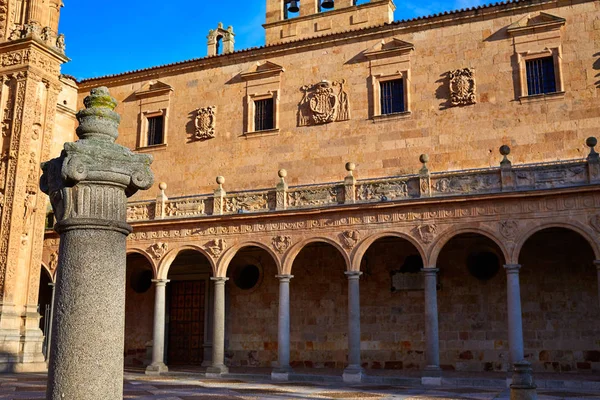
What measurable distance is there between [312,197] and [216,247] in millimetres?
3212

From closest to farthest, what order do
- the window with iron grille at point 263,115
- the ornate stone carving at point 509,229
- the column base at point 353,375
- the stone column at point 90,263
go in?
the stone column at point 90,263 < the ornate stone carving at point 509,229 < the column base at point 353,375 < the window with iron grille at point 263,115

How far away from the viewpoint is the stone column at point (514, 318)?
14.9m

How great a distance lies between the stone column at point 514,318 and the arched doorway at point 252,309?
7728mm

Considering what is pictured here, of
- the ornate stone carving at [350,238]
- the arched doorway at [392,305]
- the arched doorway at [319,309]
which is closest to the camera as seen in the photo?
the ornate stone carving at [350,238]

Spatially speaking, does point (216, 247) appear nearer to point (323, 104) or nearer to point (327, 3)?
point (323, 104)

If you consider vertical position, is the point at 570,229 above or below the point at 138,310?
above

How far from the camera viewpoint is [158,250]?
63.0 feet

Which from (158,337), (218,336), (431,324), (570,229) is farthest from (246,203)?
(570,229)

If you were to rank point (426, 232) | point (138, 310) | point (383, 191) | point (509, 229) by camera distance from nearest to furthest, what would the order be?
point (509, 229) < point (426, 232) < point (383, 191) < point (138, 310)

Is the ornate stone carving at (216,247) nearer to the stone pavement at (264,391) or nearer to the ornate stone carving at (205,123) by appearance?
the stone pavement at (264,391)

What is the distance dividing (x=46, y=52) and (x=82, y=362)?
54.0 ft

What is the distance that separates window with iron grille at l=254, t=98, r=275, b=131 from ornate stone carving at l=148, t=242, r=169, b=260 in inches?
200

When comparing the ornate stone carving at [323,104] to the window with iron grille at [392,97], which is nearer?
the window with iron grille at [392,97]

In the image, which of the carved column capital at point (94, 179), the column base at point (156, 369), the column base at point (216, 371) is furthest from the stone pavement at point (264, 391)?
the carved column capital at point (94, 179)
